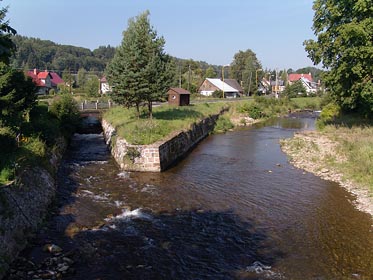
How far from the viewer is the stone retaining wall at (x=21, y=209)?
10.5m

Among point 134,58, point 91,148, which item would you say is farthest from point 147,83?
point 91,148

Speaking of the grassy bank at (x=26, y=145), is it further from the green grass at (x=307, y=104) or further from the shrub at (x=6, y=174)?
the green grass at (x=307, y=104)

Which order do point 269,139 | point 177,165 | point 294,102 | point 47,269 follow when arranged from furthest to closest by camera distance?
point 294,102, point 269,139, point 177,165, point 47,269

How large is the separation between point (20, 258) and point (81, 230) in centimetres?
261

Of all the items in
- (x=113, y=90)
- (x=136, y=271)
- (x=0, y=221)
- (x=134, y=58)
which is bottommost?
(x=136, y=271)

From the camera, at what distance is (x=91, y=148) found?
30.0 m

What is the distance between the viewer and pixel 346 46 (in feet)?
86.4

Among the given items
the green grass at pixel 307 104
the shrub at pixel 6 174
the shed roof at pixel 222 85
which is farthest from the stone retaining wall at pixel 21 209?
the shed roof at pixel 222 85

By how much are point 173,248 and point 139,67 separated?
1933 cm

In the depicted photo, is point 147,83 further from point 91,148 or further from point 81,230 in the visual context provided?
point 81,230

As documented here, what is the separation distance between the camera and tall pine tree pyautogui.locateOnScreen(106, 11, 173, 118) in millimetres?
27703

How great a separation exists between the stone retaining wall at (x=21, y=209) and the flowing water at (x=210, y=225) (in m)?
0.70

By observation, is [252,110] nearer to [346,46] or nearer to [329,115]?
[329,115]

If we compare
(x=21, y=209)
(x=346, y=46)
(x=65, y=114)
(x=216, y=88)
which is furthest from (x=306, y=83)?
(x=21, y=209)
